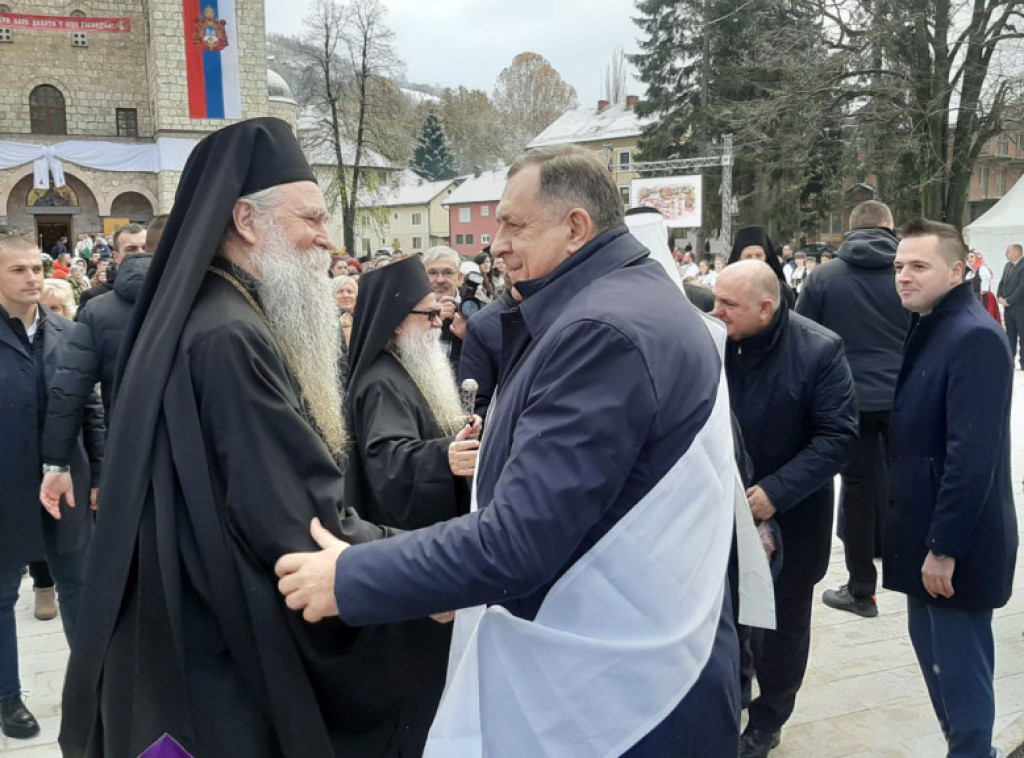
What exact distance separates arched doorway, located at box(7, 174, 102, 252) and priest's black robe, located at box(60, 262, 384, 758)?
42.0 metres

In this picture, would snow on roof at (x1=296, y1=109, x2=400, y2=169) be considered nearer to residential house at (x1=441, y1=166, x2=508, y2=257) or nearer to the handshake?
residential house at (x1=441, y1=166, x2=508, y2=257)

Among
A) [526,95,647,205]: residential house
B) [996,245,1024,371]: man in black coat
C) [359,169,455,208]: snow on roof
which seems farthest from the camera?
[359,169,455,208]: snow on roof

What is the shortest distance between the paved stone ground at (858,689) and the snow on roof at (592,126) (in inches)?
2223

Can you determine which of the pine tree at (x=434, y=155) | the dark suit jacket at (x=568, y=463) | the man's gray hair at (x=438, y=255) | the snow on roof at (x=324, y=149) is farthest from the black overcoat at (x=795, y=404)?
the pine tree at (x=434, y=155)

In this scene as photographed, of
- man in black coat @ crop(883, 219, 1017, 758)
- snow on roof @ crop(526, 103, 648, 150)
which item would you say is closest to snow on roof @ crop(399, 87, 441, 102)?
snow on roof @ crop(526, 103, 648, 150)

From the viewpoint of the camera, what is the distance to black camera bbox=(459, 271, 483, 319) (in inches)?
301

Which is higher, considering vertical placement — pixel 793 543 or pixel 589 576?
pixel 589 576

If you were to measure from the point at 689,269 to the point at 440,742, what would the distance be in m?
22.3

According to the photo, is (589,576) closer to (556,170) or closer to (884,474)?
(556,170)

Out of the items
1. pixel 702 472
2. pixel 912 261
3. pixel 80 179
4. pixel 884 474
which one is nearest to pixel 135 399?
pixel 702 472

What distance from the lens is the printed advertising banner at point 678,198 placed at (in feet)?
101

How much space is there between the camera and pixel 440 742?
1924 mm

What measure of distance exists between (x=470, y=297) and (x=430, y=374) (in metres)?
3.88

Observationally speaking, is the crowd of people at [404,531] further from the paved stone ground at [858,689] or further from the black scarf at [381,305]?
the paved stone ground at [858,689]
